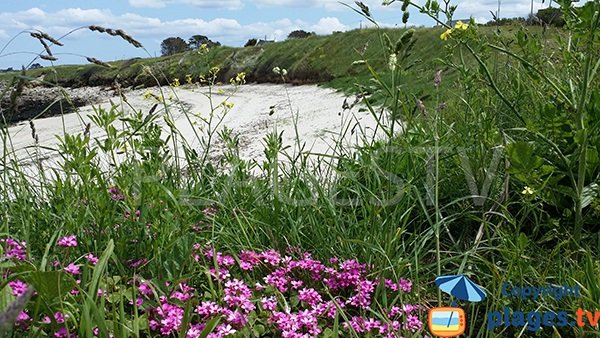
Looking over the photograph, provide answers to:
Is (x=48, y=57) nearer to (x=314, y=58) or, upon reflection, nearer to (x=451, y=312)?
(x=451, y=312)

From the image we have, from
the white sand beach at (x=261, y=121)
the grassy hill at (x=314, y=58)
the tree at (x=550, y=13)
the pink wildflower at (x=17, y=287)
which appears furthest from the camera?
the grassy hill at (x=314, y=58)

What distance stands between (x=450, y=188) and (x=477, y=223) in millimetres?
203

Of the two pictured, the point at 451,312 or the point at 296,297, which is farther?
the point at 296,297

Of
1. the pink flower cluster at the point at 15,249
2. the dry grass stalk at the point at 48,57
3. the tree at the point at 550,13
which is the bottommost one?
the pink flower cluster at the point at 15,249

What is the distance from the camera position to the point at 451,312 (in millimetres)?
1406

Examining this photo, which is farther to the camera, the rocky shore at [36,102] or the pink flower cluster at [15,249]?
the rocky shore at [36,102]

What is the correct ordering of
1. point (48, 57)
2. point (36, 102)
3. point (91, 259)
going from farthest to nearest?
point (36, 102)
point (48, 57)
point (91, 259)

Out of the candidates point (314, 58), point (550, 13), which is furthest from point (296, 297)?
point (314, 58)

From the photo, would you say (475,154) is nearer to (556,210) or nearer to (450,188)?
(450,188)

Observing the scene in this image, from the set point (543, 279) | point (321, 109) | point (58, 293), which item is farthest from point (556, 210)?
point (321, 109)

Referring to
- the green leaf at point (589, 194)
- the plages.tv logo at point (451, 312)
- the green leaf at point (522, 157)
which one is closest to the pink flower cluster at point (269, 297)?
the plages.tv logo at point (451, 312)

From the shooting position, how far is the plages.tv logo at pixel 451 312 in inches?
53.5

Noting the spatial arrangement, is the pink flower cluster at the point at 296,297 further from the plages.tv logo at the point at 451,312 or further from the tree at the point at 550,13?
the tree at the point at 550,13

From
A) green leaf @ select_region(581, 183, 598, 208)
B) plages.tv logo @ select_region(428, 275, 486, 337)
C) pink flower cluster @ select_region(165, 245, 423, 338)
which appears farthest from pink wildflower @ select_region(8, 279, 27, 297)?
green leaf @ select_region(581, 183, 598, 208)
